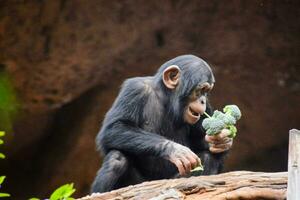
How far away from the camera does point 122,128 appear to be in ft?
20.9

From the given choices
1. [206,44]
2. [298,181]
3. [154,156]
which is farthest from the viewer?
[206,44]

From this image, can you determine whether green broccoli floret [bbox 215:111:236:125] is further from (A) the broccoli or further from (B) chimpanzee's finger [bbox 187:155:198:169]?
(B) chimpanzee's finger [bbox 187:155:198:169]

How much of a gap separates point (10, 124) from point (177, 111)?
3.63 m

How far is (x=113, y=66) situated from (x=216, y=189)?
4.70m

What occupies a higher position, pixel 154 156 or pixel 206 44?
pixel 206 44

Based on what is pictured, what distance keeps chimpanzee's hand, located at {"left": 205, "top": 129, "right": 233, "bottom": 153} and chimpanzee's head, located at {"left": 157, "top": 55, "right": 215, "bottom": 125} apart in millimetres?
381

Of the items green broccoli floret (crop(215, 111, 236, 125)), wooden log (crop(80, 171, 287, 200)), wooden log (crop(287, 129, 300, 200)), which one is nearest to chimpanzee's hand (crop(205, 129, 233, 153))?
green broccoli floret (crop(215, 111, 236, 125))

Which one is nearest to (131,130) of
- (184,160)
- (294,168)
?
(184,160)

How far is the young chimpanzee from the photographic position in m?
6.20

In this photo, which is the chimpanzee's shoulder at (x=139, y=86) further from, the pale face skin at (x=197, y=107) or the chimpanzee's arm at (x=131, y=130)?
the pale face skin at (x=197, y=107)

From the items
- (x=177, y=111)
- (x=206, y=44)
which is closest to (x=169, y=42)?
(x=206, y=44)

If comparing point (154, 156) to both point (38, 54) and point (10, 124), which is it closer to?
point (38, 54)

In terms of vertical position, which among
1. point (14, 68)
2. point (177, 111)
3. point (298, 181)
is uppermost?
point (14, 68)

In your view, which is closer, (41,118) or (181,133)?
(181,133)
